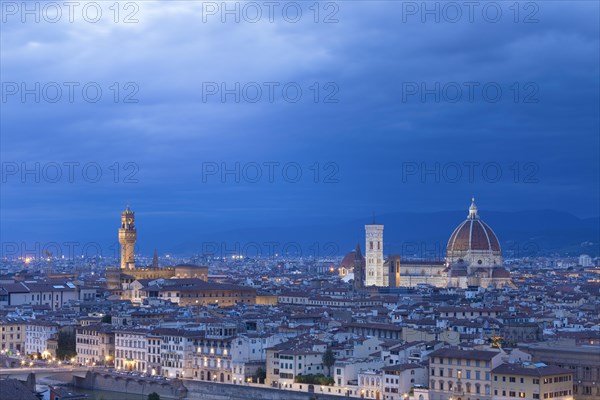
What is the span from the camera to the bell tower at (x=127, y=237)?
118m

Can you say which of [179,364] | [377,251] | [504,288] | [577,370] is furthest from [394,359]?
[377,251]

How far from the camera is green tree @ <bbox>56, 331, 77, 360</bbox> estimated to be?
210 feet

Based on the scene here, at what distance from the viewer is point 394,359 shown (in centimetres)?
4997

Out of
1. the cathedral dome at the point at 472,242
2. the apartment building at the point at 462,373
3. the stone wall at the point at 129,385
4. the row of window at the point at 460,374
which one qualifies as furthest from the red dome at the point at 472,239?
the row of window at the point at 460,374

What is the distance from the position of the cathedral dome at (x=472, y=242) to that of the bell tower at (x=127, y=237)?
29.7 metres

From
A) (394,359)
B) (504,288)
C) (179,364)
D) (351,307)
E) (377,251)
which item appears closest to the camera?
(394,359)

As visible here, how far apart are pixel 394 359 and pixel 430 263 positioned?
7288 cm

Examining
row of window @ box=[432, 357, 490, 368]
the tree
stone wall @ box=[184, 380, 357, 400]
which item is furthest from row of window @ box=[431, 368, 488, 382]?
the tree

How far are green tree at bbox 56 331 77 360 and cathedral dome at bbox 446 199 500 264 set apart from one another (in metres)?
59.9

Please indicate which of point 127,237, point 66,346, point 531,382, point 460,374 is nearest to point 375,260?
point 127,237

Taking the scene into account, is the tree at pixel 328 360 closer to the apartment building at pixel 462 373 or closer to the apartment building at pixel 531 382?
the apartment building at pixel 462 373

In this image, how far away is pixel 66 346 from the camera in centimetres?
6431

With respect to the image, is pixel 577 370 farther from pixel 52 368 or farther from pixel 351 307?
pixel 351 307

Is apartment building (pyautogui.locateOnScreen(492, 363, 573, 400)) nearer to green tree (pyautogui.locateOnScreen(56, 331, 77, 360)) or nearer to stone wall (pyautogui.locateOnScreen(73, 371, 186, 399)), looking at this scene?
stone wall (pyautogui.locateOnScreen(73, 371, 186, 399))
